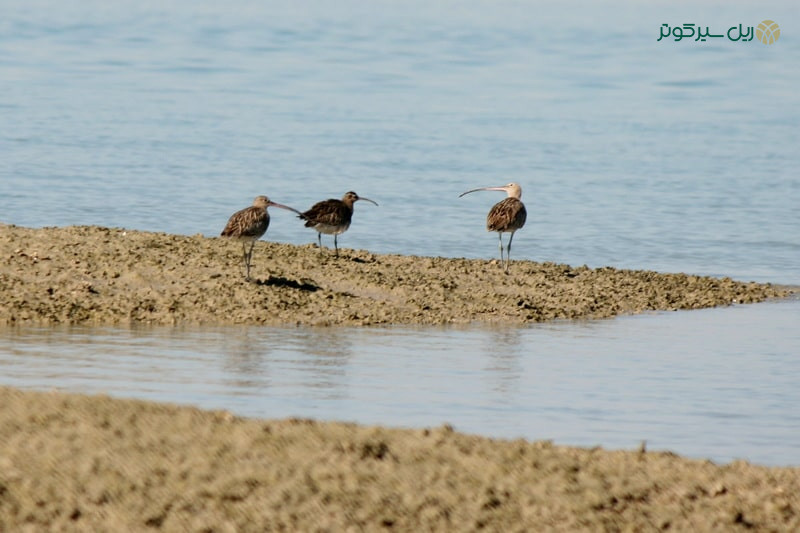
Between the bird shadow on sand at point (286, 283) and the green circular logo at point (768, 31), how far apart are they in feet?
185

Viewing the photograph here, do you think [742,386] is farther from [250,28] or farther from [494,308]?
[250,28]

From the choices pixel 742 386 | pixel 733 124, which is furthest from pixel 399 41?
pixel 742 386

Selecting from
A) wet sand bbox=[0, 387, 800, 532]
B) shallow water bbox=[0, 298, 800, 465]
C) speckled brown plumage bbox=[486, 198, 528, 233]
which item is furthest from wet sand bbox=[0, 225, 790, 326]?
wet sand bbox=[0, 387, 800, 532]

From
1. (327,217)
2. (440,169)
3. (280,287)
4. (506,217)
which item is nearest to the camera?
(280,287)

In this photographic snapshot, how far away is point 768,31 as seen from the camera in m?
77.6

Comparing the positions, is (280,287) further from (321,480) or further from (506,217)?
(321,480)

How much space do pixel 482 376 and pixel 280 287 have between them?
3896mm

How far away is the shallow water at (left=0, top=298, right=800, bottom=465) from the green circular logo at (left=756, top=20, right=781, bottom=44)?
57345 mm

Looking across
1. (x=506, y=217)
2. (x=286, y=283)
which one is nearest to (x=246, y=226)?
(x=286, y=283)

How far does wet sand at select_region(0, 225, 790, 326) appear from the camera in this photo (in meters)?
14.8

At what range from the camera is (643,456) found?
9438 mm

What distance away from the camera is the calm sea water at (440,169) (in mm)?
12055

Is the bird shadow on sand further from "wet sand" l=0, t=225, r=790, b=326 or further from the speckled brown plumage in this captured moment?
the speckled brown plumage

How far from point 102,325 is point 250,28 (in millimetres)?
56478
